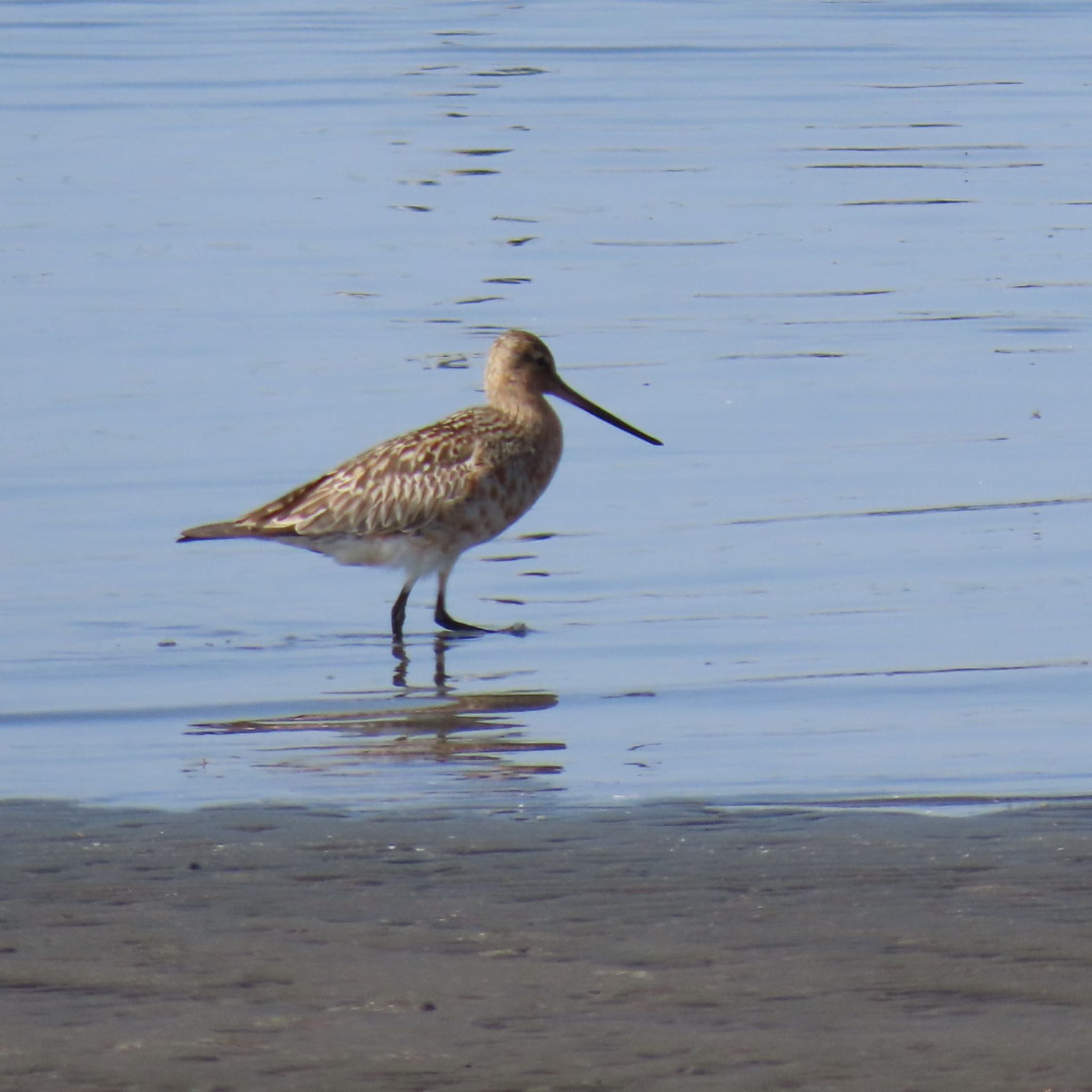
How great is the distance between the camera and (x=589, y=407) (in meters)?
10.4

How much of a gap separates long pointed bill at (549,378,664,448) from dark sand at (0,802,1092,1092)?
4.65 meters

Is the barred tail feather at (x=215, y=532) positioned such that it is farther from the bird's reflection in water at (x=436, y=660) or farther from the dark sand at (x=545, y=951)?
the dark sand at (x=545, y=951)

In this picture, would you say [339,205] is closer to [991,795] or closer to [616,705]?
[616,705]

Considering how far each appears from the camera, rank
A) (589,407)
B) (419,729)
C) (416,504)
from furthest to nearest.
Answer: (589,407)
(416,504)
(419,729)

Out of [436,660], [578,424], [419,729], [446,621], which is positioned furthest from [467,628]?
[578,424]

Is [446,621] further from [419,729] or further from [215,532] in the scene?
[419,729]

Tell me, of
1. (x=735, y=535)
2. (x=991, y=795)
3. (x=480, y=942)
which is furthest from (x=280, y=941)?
(x=735, y=535)

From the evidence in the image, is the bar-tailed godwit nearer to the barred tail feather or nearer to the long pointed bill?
the barred tail feather

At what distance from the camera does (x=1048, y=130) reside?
67.9ft

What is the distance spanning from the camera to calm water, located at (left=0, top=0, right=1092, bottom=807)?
708 centimetres

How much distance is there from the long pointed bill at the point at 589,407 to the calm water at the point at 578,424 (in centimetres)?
26

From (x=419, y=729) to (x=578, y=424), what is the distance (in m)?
5.37

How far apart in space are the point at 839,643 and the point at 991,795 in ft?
7.06

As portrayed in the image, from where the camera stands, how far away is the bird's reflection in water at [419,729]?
6.65 m
